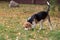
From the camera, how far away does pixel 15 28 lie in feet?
32.1

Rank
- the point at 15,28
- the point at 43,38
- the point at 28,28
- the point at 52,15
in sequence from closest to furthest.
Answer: the point at 43,38
the point at 28,28
the point at 15,28
the point at 52,15

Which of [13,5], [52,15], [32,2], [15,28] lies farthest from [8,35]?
[32,2]

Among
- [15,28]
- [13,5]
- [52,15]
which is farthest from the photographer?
[13,5]

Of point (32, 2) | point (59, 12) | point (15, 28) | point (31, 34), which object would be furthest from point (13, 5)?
point (31, 34)

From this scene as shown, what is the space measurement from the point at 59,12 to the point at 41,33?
6.22m

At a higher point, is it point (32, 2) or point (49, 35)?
point (49, 35)

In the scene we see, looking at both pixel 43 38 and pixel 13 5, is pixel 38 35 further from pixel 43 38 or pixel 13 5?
pixel 13 5

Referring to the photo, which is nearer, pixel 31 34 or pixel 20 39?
pixel 20 39

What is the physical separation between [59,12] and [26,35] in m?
6.80

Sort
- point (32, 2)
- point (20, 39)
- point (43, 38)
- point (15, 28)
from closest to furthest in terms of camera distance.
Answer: point (20, 39) < point (43, 38) < point (15, 28) < point (32, 2)

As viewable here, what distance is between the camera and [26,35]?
8.53 meters

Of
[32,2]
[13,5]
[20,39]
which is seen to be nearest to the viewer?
[20,39]

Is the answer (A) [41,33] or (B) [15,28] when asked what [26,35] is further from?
(B) [15,28]

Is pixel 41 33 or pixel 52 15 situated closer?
pixel 41 33
